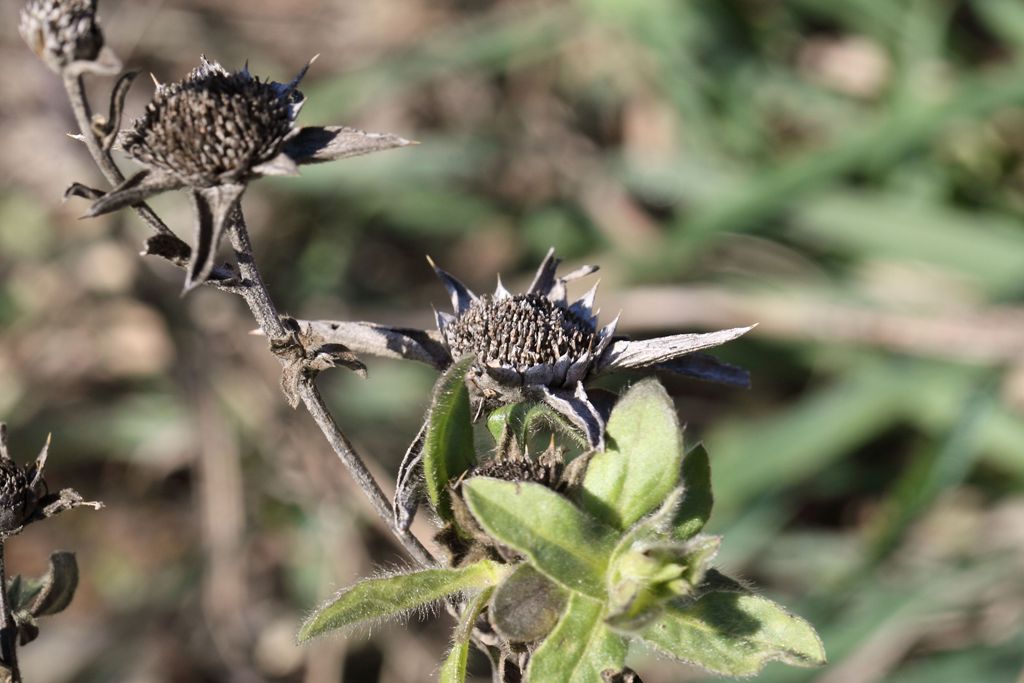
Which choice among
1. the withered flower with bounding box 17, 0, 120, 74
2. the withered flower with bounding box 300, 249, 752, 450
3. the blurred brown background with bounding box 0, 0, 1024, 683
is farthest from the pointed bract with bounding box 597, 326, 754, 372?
the blurred brown background with bounding box 0, 0, 1024, 683

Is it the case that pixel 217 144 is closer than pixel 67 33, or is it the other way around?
pixel 67 33

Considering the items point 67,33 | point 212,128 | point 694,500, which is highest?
point 67,33

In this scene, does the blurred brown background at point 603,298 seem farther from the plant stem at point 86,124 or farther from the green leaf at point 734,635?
the plant stem at point 86,124

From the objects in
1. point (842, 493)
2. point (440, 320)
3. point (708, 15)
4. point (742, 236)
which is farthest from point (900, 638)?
point (708, 15)

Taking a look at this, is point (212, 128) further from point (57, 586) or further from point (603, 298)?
point (603, 298)

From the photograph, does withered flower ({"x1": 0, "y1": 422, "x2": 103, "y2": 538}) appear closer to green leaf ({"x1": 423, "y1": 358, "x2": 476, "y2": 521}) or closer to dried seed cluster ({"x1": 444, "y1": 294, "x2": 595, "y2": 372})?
green leaf ({"x1": 423, "y1": 358, "x2": 476, "y2": 521})

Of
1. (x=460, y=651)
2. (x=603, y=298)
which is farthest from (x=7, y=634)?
(x=603, y=298)

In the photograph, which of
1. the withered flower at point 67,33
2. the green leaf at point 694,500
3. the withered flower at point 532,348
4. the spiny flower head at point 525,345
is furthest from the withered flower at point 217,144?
the green leaf at point 694,500
